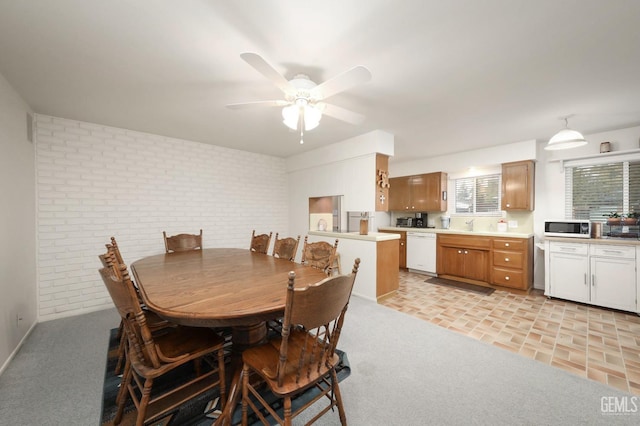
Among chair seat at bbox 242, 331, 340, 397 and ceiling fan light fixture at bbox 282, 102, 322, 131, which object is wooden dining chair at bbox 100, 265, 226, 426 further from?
ceiling fan light fixture at bbox 282, 102, 322, 131

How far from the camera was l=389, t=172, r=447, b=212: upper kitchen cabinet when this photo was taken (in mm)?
5184

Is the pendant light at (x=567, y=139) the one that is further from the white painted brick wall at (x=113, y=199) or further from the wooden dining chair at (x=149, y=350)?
the white painted brick wall at (x=113, y=199)

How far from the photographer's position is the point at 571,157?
151 inches

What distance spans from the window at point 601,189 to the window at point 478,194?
3.31 ft

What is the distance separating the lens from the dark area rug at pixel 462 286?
409cm

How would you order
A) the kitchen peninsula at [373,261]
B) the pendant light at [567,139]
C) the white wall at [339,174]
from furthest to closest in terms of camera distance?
the white wall at [339,174] < the kitchen peninsula at [373,261] < the pendant light at [567,139]

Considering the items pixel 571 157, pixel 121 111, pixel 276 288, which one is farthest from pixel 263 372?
pixel 571 157

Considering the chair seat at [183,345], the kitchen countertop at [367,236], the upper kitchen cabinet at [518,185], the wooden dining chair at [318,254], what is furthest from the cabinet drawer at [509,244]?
the chair seat at [183,345]

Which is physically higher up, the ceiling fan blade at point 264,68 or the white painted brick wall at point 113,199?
the ceiling fan blade at point 264,68

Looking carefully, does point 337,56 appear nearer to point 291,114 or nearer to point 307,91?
point 307,91

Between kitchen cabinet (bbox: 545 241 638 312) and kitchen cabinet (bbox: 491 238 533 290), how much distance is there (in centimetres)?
25

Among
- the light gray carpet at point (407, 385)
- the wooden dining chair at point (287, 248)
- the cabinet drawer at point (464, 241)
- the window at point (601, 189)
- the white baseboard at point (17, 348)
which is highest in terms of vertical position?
the window at point (601, 189)

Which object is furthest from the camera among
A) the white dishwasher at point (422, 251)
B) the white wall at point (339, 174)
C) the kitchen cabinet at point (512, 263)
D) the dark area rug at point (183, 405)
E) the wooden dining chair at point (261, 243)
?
the white dishwasher at point (422, 251)

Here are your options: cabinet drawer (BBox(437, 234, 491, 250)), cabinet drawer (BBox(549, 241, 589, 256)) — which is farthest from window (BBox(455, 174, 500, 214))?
cabinet drawer (BBox(549, 241, 589, 256))
